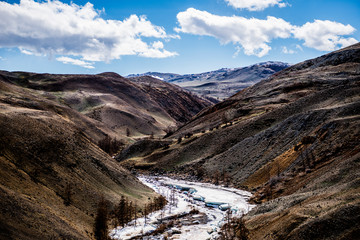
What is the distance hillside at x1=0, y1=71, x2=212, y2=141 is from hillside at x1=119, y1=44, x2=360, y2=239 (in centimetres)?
5515

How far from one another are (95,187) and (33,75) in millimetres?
171812

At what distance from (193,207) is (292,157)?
17461mm

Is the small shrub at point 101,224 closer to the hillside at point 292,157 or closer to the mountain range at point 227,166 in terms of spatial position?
the mountain range at point 227,166

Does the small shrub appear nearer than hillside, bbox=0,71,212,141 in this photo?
Yes

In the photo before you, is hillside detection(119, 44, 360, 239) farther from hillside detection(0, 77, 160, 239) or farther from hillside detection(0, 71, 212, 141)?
hillside detection(0, 71, 212, 141)

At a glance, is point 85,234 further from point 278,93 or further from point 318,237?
point 278,93

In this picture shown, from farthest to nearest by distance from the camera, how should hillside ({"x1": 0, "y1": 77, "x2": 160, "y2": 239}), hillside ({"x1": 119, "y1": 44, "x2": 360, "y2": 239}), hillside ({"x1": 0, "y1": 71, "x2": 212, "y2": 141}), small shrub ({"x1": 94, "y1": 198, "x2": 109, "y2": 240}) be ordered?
hillside ({"x1": 0, "y1": 71, "x2": 212, "y2": 141}) < small shrub ({"x1": 94, "y1": 198, "x2": 109, "y2": 240}) < hillside ({"x1": 0, "y1": 77, "x2": 160, "y2": 239}) < hillside ({"x1": 119, "y1": 44, "x2": 360, "y2": 239})

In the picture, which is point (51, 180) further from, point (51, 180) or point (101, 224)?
point (101, 224)

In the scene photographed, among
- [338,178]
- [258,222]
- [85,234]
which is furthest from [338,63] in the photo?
[85,234]

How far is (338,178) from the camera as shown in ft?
92.9

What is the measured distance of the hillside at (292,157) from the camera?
21.3 metres

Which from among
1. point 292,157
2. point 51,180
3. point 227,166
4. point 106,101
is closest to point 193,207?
point 292,157

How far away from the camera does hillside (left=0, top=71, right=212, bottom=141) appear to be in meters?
136

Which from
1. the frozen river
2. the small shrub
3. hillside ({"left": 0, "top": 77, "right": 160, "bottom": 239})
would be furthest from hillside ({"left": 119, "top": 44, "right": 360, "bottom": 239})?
hillside ({"left": 0, "top": 77, "right": 160, "bottom": 239})
